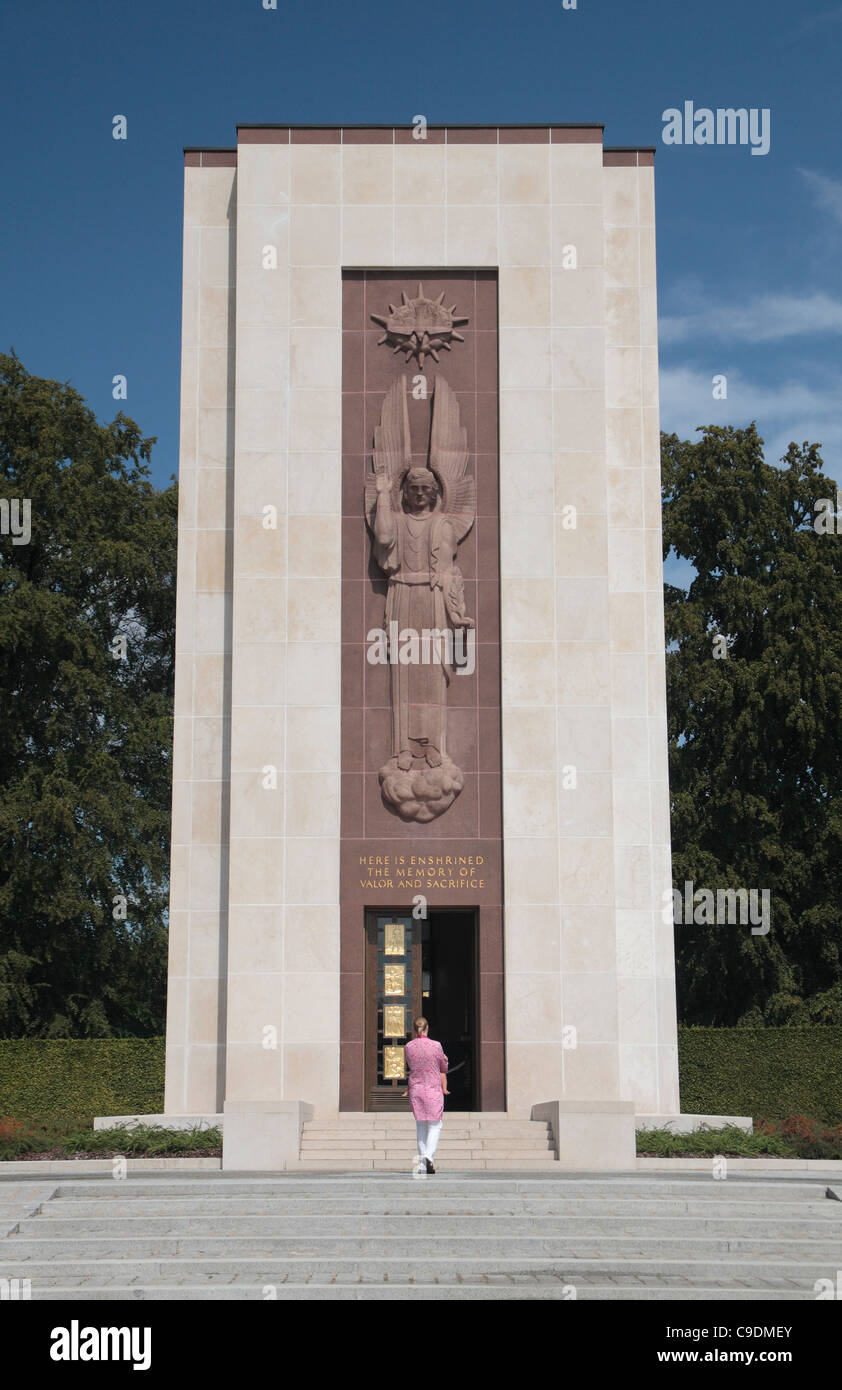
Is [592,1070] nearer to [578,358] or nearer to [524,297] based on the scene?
A: [578,358]

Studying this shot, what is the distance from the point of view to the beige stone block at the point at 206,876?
23.7 metres

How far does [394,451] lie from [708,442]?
1471 cm

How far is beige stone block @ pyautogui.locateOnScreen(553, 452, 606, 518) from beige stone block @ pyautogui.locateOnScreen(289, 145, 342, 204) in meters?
5.69

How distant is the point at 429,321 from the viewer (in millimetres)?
24875

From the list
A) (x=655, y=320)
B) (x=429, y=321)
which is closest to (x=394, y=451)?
(x=429, y=321)

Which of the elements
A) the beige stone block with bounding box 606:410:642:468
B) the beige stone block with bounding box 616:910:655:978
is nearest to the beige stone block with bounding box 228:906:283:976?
the beige stone block with bounding box 616:910:655:978

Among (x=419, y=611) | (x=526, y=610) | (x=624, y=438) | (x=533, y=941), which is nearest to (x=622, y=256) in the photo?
(x=624, y=438)

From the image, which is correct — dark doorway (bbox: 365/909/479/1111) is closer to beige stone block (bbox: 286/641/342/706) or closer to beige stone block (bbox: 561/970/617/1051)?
beige stone block (bbox: 561/970/617/1051)

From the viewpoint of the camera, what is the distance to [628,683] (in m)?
24.5

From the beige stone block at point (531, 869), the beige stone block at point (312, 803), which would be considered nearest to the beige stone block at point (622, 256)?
the beige stone block at point (531, 869)

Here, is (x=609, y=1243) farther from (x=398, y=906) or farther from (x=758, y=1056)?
(x=758, y=1056)

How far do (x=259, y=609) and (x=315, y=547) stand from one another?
4.29 ft

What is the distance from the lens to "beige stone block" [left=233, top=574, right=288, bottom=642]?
938 inches

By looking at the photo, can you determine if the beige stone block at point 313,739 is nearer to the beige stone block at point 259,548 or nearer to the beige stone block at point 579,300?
the beige stone block at point 259,548
